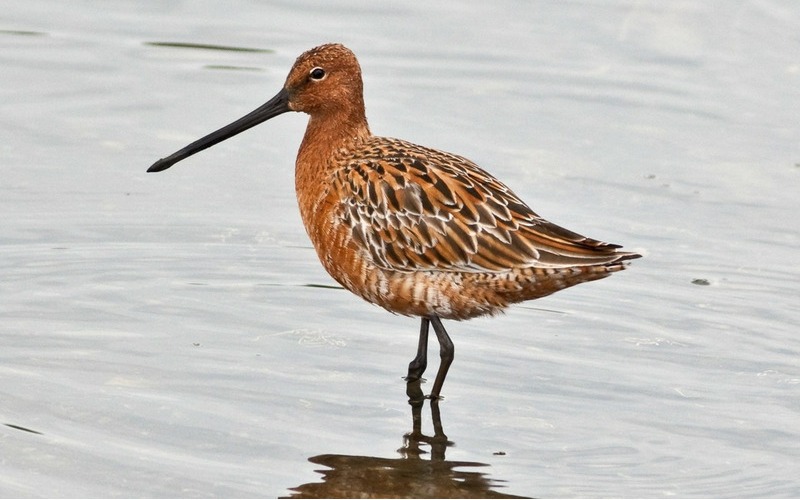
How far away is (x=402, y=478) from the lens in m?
6.33

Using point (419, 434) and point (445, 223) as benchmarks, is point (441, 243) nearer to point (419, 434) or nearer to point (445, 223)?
point (445, 223)

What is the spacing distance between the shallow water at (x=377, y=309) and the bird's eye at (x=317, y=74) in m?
1.23

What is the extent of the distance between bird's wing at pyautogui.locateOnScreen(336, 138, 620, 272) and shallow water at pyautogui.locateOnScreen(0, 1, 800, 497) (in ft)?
2.23

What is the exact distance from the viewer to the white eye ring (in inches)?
311

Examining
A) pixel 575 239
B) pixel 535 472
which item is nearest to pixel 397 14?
pixel 575 239

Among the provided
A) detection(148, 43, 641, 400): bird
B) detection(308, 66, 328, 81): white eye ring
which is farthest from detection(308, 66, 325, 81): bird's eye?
detection(148, 43, 641, 400): bird

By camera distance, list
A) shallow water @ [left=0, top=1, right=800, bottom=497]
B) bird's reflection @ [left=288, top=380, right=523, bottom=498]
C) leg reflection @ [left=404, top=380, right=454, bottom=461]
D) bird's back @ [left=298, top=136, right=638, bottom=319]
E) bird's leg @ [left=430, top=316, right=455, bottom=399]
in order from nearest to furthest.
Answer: bird's reflection @ [left=288, top=380, right=523, bottom=498]
shallow water @ [left=0, top=1, right=800, bottom=497]
leg reflection @ [left=404, top=380, right=454, bottom=461]
bird's back @ [left=298, top=136, right=638, bottom=319]
bird's leg @ [left=430, top=316, right=455, bottom=399]

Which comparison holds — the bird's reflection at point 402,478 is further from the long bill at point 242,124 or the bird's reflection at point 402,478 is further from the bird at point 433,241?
the long bill at point 242,124

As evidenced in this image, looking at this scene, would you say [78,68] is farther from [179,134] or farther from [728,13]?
[728,13]

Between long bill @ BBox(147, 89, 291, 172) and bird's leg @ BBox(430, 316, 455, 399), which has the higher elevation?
long bill @ BBox(147, 89, 291, 172)

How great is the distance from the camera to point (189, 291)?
820 centimetres

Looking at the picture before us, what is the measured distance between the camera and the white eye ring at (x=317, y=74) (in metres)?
7.90

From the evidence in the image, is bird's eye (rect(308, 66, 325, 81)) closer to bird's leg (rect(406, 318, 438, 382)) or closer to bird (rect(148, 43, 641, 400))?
bird (rect(148, 43, 641, 400))

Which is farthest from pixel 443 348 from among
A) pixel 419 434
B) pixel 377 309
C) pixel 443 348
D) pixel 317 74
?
pixel 317 74
